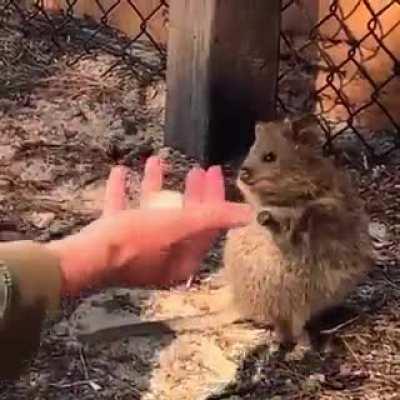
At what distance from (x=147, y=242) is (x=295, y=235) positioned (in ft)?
2.68

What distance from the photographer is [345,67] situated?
12.5 feet

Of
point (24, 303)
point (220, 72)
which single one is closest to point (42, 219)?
point (220, 72)

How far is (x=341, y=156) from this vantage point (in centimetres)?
371

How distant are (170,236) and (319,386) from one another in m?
0.77

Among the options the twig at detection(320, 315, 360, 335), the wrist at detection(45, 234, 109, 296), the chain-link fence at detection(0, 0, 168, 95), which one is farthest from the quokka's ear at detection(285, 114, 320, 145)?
the chain-link fence at detection(0, 0, 168, 95)

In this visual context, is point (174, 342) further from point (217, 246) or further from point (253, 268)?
point (217, 246)

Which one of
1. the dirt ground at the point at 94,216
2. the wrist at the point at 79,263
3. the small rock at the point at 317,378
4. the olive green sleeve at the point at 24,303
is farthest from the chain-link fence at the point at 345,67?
the olive green sleeve at the point at 24,303

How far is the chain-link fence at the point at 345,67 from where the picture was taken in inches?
147

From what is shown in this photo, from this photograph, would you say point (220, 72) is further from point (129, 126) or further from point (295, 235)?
point (295, 235)

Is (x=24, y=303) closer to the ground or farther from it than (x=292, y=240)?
closer to the ground

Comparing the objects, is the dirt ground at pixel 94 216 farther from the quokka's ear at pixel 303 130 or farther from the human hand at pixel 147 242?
the human hand at pixel 147 242

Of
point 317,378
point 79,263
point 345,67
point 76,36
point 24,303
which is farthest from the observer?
point 76,36

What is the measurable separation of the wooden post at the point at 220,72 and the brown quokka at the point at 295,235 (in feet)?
1.96

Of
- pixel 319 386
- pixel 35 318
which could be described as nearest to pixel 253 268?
pixel 319 386
